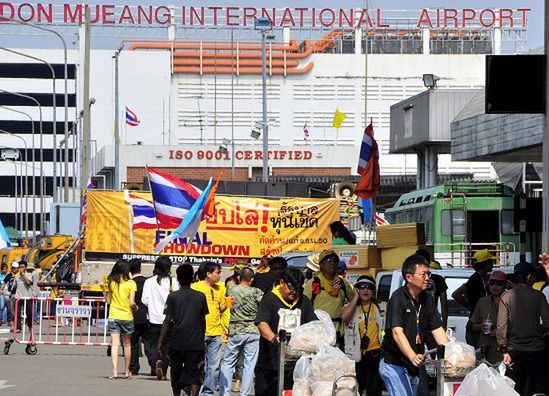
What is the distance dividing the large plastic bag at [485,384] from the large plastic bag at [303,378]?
1995 millimetres

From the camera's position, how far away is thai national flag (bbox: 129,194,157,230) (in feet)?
107

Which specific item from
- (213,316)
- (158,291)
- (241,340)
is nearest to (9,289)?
(158,291)

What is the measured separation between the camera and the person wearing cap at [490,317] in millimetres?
14453

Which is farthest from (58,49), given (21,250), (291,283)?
(291,283)

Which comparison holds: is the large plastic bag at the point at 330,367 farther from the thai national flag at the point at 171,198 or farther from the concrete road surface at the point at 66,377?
the thai national flag at the point at 171,198

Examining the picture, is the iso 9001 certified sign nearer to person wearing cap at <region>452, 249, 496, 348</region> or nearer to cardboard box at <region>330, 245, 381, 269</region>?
cardboard box at <region>330, 245, 381, 269</region>

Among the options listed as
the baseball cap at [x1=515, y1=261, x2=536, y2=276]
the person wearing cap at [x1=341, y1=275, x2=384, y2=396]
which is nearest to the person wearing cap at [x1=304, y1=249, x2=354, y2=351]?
the person wearing cap at [x1=341, y1=275, x2=384, y2=396]

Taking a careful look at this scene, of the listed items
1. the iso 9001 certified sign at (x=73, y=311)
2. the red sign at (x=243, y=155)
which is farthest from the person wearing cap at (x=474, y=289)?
the red sign at (x=243, y=155)

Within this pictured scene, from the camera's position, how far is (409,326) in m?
11.0

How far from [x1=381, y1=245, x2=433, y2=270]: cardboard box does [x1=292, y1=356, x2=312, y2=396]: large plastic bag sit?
7599 mm

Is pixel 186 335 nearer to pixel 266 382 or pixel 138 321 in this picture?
pixel 266 382

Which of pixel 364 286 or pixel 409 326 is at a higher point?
pixel 364 286

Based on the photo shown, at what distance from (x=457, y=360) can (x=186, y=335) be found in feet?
17.6

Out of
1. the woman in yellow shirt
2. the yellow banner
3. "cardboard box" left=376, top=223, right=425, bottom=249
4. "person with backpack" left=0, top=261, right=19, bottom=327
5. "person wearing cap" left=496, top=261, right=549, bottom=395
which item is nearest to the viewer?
"person wearing cap" left=496, top=261, right=549, bottom=395
